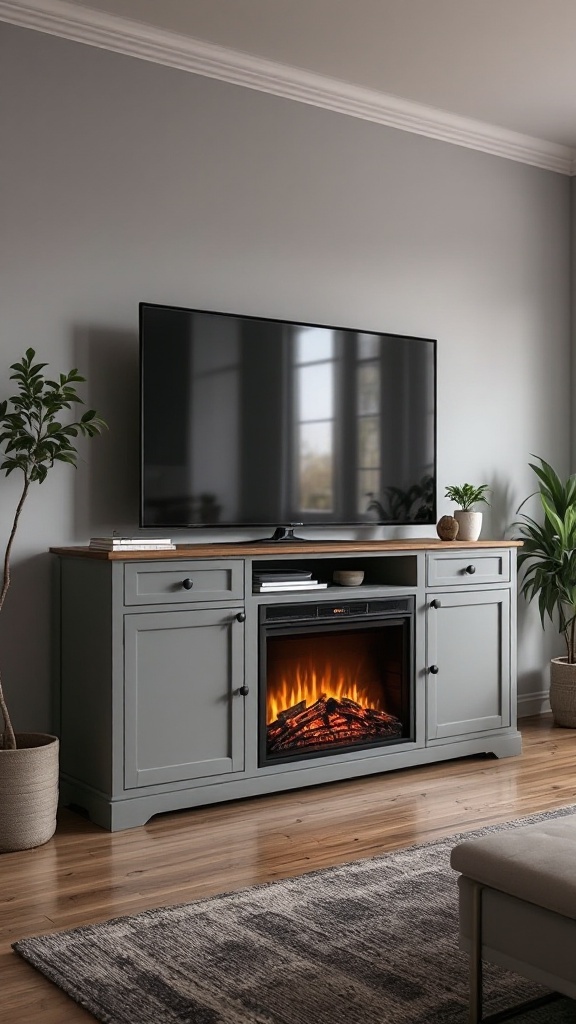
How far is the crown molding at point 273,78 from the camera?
12.3 feet

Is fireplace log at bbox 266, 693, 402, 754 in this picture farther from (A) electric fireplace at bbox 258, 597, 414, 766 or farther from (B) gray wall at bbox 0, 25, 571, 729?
(B) gray wall at bbox 0, 25, 571, 729

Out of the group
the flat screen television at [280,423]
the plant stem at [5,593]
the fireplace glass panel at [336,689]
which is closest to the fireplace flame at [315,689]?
the fireplace glass panel at [336,689]

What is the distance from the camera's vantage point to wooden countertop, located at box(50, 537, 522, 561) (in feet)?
11.2

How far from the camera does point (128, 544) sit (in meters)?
3.47

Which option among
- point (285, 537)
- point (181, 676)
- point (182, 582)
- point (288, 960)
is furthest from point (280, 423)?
point (288, 960)

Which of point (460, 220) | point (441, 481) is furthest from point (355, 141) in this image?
point (441, 481)

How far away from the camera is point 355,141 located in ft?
15.3

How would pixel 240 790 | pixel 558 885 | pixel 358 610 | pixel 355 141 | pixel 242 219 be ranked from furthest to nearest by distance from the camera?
pixel 355 141 → pixel 242 219 → pixel 358 610 → pixel 240 790 → pixel 558 885

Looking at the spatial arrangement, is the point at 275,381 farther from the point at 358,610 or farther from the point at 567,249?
the point at 567,249

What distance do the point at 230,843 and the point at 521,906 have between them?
1.43 metres

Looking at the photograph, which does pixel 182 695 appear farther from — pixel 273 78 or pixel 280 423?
pixel 273 78

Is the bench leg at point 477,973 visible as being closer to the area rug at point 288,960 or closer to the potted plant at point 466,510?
the area rug at point 288,960

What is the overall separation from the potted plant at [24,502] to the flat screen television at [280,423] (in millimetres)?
337

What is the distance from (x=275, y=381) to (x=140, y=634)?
125cm
